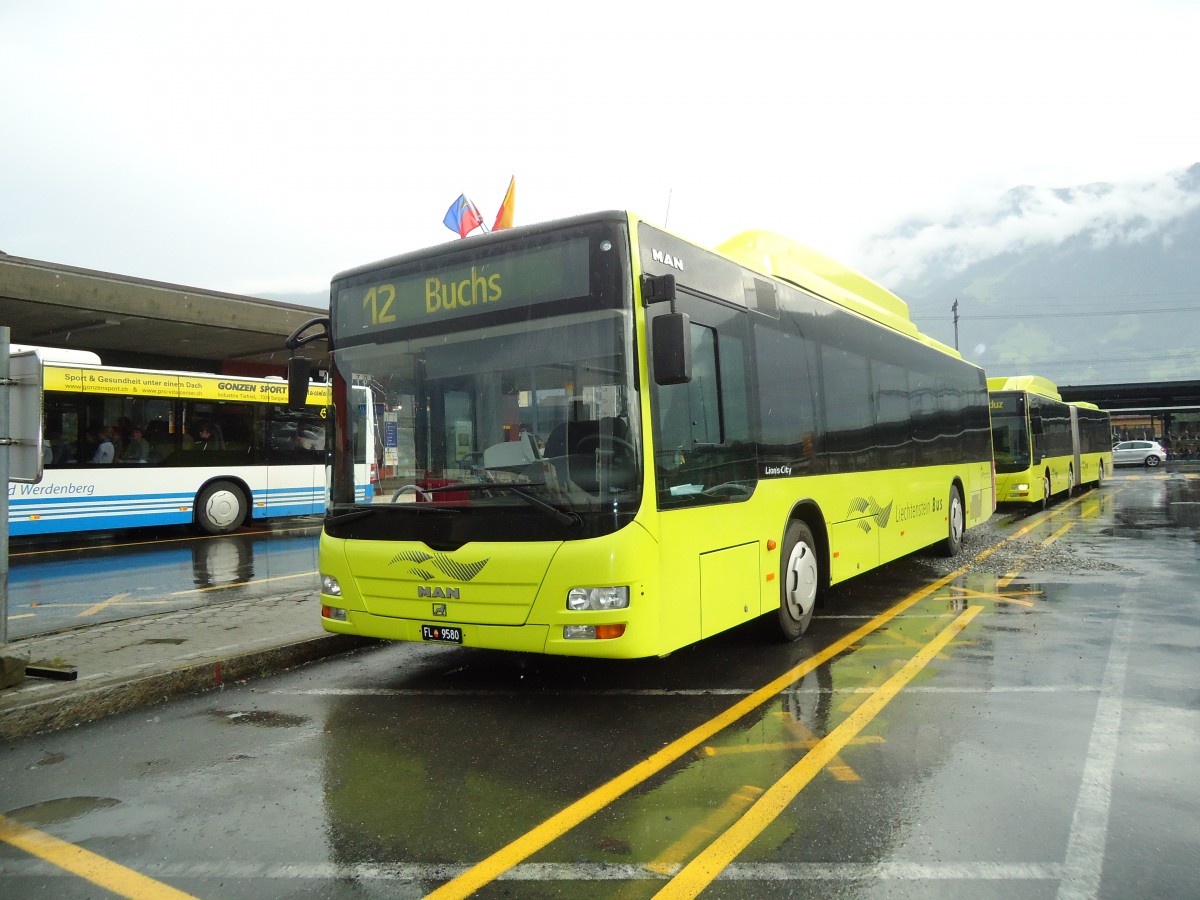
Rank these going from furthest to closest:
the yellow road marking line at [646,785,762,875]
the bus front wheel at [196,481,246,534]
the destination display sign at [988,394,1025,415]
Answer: the destination display sign at [988,394,1025,415] → the bus front wheel at [196,481,246,534] → the yellow road marking line at [646,785,762,875]

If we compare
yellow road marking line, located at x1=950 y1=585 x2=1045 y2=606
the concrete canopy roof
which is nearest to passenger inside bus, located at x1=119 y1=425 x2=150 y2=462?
the concrete canopy roof

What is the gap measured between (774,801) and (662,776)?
594 mm

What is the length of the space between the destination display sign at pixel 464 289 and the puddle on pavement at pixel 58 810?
3310mm

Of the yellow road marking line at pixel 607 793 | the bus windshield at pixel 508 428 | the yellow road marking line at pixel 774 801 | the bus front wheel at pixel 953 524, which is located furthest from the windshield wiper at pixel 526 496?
the bus front wheel at pixel 953 524

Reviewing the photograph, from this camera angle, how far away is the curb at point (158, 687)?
521 cm

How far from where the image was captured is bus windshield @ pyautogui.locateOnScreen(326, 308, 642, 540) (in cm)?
515

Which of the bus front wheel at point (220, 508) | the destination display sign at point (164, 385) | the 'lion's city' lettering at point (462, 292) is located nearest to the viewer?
the 'lion's city' lettering at point (462, 292)

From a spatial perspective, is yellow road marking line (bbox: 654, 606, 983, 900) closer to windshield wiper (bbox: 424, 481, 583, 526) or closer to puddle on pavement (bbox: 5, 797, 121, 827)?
windshield wiper (bbox: 424, 481, 583, 526)

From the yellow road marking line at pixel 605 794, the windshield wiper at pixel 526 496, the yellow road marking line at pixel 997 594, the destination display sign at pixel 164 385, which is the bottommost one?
the yellow road marking line at pixel 605 794

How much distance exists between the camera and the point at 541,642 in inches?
203

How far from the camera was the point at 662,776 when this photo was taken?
4316mm

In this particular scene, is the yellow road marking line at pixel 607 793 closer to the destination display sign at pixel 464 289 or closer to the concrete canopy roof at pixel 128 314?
the destination display sign at pixel 464 289

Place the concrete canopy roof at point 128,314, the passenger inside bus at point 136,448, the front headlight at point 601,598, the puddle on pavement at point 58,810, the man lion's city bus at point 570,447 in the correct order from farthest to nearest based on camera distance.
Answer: the concrete canopy roof at point 128,314 → the passenger inside bus at point 136,448 → the man lion's city bus at point 570,447 → the front headlight at point 601,598 → the puddle on pavement at point 58,810

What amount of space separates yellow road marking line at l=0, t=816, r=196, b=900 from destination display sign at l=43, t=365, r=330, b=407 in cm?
1093
